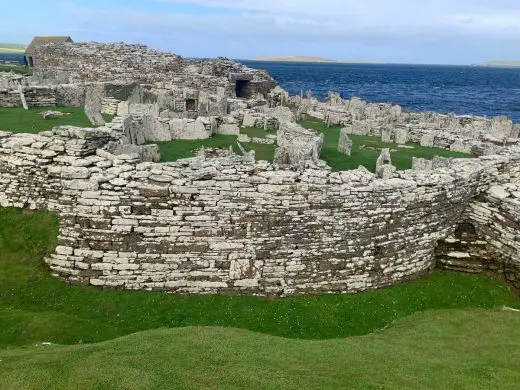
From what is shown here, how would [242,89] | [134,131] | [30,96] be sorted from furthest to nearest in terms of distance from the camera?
[242,89] < [30,96] < [134,131]

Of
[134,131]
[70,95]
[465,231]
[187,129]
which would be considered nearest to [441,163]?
[465,231]

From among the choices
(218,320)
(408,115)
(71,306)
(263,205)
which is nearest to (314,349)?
(218,320)

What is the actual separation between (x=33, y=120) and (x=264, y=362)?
1514 cm

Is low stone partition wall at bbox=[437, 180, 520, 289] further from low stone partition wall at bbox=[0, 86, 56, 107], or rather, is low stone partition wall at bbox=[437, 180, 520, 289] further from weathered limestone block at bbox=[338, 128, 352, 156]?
low stone partition wall at bbox=[0, 86, 56, 107]

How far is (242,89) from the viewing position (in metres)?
38.2

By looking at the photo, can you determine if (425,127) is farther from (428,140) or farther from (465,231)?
(465,231)

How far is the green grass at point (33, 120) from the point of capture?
16.9 meters

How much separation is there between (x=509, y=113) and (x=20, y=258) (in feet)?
212

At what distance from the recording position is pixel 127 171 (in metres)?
11.5

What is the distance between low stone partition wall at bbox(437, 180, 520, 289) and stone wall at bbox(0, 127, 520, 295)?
2.97 metres

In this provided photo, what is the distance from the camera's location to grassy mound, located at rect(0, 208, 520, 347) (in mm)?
10219

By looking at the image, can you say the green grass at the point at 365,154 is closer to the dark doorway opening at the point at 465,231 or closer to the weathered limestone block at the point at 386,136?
the weathered limestone block at the point at 386,136

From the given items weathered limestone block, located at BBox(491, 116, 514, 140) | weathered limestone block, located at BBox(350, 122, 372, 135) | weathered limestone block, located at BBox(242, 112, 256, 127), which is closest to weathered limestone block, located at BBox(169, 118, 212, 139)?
weathered limestone block, located at BBox(242, 112, 256, 127)

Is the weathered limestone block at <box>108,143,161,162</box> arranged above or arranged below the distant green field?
above
